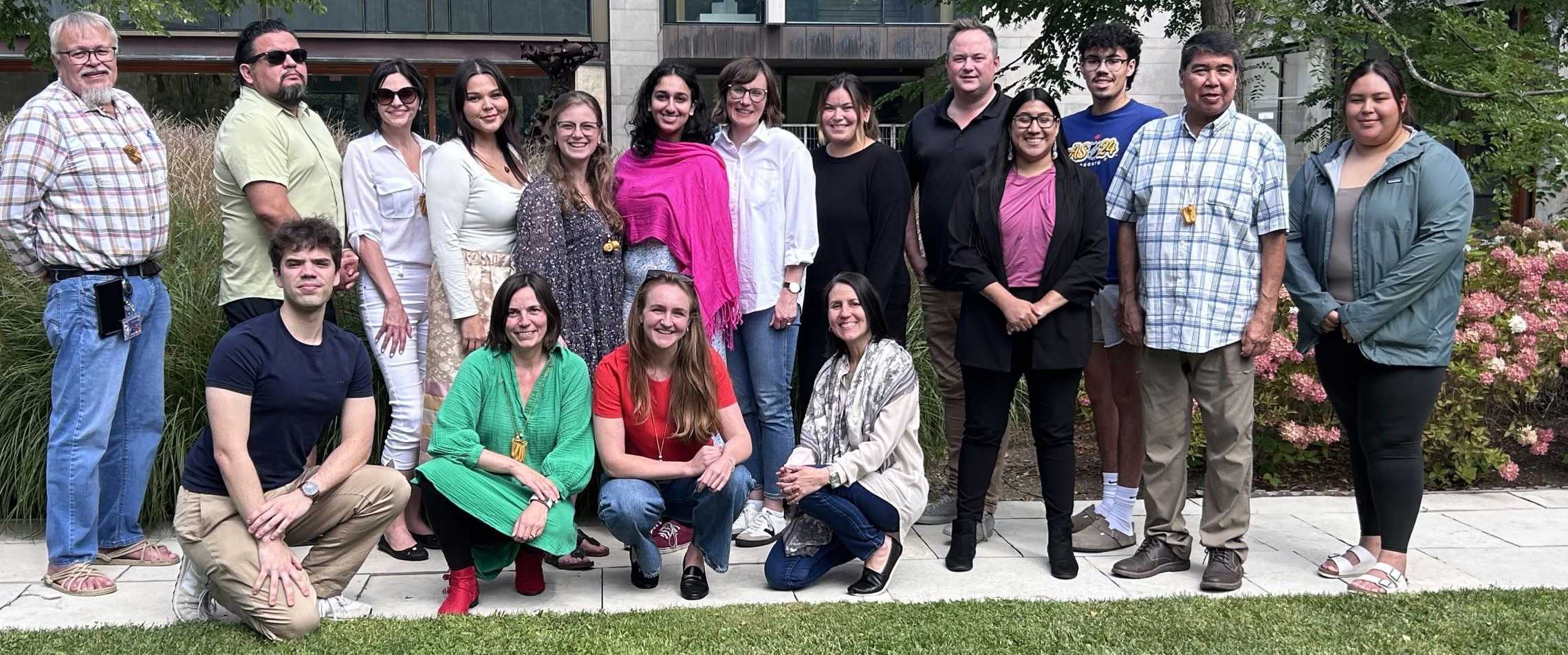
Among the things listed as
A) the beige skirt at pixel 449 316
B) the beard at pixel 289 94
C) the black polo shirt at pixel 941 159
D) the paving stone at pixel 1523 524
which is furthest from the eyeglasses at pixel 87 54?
the paving stone at pixel 1523 524

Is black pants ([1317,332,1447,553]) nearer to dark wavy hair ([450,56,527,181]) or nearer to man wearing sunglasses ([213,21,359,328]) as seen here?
dark wavy hair ([450,56,527,181])

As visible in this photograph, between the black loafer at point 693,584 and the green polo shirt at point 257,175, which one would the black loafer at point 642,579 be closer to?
A: the black loafer at point 693,584

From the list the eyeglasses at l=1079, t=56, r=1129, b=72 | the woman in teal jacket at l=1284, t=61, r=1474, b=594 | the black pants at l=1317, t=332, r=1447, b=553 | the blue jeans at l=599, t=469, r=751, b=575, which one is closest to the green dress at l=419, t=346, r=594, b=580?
the blue jeans at l=599, t=469, r=751, b=575

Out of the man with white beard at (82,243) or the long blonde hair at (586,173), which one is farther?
the long blonde hair at (586,173)

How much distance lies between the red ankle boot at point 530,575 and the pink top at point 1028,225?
72.7 inches

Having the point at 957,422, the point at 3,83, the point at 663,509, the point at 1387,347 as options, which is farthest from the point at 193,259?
the point at 3,83

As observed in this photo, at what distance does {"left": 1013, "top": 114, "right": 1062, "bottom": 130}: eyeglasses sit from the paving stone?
90.0 inches

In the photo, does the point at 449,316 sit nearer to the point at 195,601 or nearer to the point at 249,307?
the point at 249,307

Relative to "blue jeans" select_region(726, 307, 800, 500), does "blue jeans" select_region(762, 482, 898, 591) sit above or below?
below

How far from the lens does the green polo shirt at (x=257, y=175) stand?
166 inches

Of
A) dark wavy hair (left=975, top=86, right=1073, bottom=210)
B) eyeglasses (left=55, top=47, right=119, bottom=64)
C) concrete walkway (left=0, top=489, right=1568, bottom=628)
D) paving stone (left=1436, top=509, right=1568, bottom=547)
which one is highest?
eyeglasses (left=55, top=47, right=119, bottom=64)

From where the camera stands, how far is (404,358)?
14.7 feet

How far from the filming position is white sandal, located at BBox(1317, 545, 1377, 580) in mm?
4328

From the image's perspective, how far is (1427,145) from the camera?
4027mm
